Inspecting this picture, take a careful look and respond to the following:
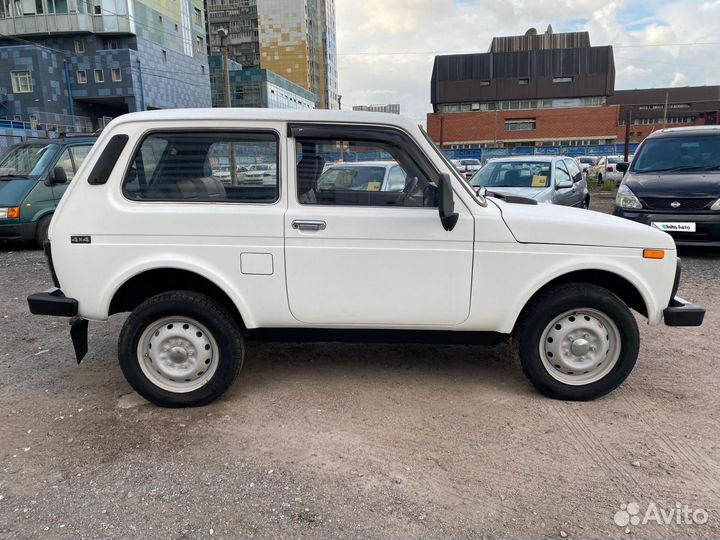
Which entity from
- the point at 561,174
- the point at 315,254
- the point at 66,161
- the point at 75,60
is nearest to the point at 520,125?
the point at 75,60

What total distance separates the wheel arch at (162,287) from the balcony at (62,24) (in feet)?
168

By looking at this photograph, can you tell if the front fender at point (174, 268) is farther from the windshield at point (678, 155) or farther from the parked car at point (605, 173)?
the parked car at point (605, 173)

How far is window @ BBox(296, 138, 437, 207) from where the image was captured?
11.7 ft

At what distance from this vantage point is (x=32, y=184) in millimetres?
9742

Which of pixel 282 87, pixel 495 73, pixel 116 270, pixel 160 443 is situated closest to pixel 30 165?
pixel 116 270

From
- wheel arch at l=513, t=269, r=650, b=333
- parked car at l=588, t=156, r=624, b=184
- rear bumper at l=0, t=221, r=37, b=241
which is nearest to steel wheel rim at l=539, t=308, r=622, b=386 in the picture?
wheel arch at l=513, t=269, r=650, b=333

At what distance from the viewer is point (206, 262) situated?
3564 mm

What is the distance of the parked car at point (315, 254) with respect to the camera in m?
3.53

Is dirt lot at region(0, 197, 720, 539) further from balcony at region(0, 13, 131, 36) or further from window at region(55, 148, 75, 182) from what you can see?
balcony at region(0, 13, 131, 36)

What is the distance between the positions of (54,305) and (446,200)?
8.93ft

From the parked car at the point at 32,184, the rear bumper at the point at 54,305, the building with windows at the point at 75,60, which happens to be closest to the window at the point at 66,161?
the parked car at the point at 32,184

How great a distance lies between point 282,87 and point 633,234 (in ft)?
252

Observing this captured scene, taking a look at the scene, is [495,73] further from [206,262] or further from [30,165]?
[206,262]

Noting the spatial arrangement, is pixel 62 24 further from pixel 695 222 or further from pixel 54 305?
pixel 54 305
